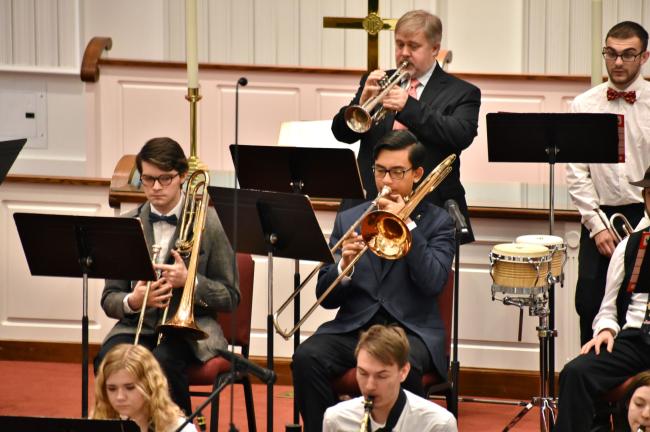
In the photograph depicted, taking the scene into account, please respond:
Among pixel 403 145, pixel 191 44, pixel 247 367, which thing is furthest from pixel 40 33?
pixel 247 367

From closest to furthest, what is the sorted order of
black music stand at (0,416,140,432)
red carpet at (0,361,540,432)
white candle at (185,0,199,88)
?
1. black music stand at (0,416,140,432)
2. red carpet at (0,361,540,432)
3. white candle at (185,0,199,88)

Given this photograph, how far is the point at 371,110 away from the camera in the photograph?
565cm

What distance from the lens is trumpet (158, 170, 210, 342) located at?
5.18m

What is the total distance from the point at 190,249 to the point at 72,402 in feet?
4.95

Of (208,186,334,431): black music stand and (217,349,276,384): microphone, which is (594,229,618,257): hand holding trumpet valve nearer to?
(208,186,334,431): black music stand

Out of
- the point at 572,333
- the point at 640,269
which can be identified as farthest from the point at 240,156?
the point at 572,333

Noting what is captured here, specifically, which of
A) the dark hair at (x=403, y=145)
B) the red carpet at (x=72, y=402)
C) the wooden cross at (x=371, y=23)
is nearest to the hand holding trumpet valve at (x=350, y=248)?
the dark hair at (x=403, y=145)

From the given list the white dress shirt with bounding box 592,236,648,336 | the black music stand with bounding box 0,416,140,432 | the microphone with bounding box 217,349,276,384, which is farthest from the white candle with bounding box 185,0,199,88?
the microphone with bounding box 217,349,276,384

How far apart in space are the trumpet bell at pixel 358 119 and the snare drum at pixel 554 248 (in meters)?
0.89

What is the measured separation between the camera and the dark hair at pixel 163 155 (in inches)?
209

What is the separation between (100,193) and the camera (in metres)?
6.91

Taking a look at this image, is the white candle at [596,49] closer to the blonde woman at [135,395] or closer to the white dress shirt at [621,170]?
the white dress shirt at [621,170]

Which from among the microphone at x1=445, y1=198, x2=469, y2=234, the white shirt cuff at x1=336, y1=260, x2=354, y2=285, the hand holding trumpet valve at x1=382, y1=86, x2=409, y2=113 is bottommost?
the white shirt cuff at x1=336, y1=260, x2=354, y2=285

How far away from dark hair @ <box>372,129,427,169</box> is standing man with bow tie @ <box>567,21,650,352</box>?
102 centimetres
